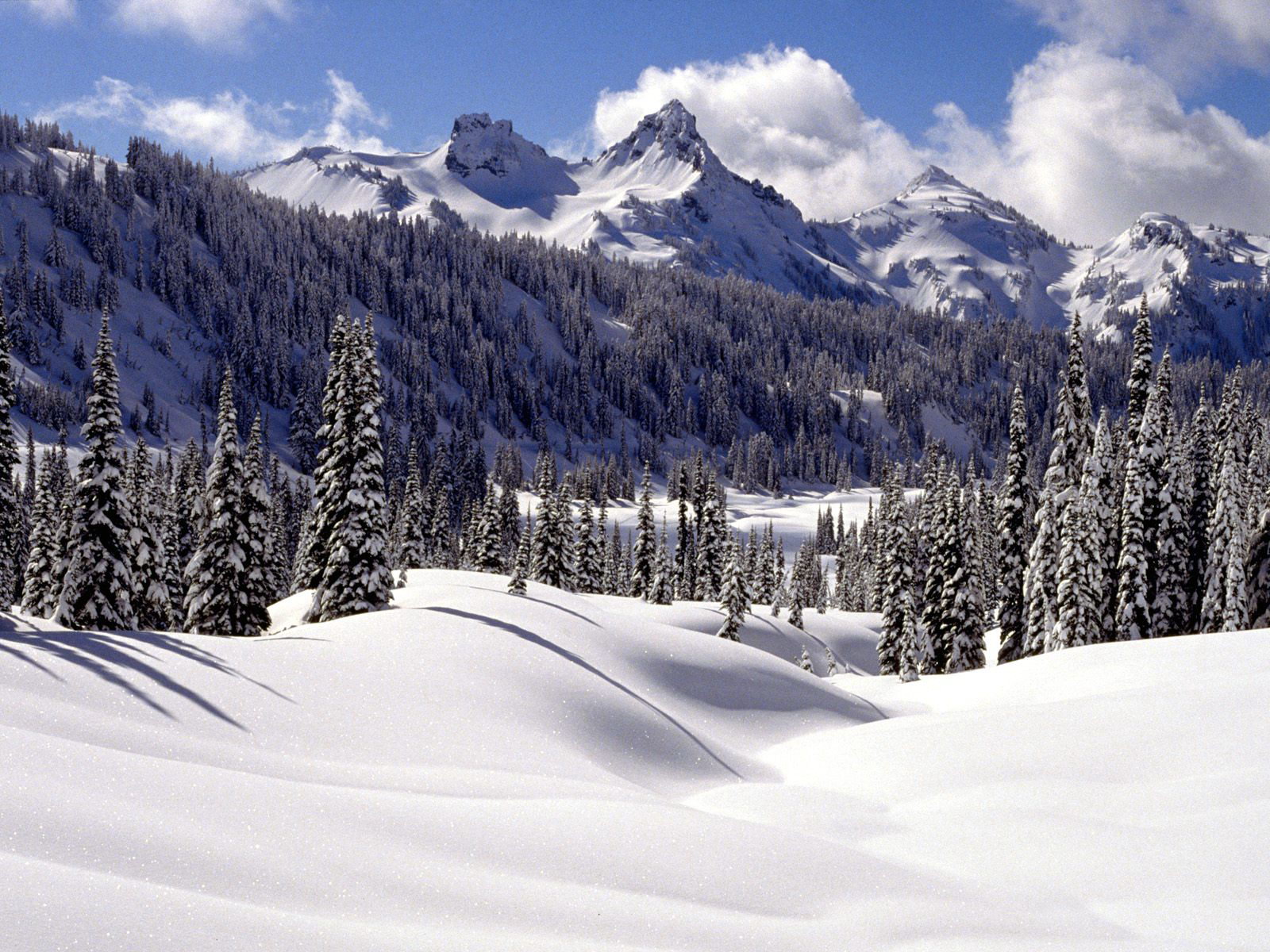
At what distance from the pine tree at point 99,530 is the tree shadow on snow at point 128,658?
1768 centimetres

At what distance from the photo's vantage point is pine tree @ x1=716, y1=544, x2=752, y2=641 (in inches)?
2108

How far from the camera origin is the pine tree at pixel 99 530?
33125mm

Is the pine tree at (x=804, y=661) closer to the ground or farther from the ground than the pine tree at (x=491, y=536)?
closer to the ground

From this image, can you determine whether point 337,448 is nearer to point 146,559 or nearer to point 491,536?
point 146,559

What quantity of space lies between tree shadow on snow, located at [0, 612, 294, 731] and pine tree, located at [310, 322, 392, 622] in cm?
1544

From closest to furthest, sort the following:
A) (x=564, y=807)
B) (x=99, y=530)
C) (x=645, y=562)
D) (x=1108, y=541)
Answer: (x=564, y=807)
(x=99, y=530)
(x=1108, y=541)
(x=645, y=562)

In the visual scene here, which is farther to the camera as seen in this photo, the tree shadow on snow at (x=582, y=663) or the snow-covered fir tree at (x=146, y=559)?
the snow-covered fir tree at (x=146, y=559)

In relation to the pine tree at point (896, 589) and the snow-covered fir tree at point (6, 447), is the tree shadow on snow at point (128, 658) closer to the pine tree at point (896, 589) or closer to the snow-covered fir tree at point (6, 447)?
the snow-covered fir tree at point (6, 447)

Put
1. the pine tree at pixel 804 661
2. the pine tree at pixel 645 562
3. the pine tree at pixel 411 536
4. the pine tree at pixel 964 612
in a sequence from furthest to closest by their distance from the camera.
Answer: the pine tree at pixel 645 562, the pine tree at pixel 411 536, the pine tree at pixel 804 661, the pine tree at pixel 964 612

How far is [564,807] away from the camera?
1198 centimetres

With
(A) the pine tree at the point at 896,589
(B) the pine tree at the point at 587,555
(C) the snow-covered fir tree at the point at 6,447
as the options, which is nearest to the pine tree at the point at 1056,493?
(A) the pine tree at the point at 896,589

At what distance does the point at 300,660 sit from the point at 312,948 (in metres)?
11.3

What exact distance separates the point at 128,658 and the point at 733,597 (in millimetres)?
41996

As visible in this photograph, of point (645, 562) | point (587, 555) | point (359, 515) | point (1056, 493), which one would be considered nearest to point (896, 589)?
point (1056, 493)
